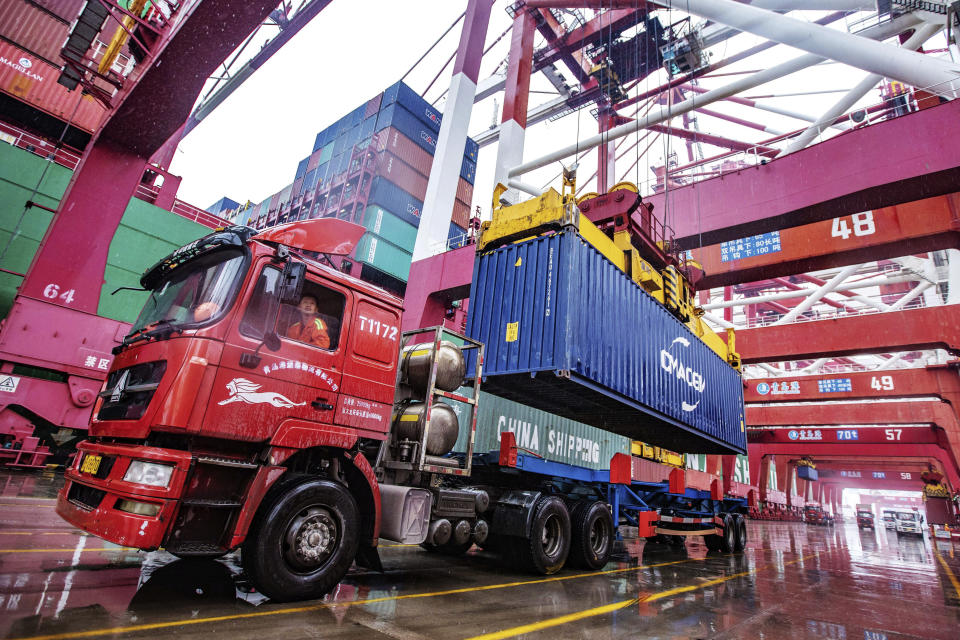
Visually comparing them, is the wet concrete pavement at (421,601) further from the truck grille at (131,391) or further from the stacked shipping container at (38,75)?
the stacked shipping container at (38,75)

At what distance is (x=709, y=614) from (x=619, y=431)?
5.31 metres

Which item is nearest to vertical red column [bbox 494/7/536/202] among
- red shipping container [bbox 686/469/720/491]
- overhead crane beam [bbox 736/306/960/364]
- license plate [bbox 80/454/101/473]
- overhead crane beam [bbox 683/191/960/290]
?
overhead crane beam [bbox 683/191/960/290]

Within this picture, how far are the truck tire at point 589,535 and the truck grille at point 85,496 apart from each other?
5050 mm

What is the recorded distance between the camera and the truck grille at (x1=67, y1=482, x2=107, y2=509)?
3.24 m

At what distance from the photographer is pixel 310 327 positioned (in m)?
4.11

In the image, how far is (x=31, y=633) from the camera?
253 centimetres

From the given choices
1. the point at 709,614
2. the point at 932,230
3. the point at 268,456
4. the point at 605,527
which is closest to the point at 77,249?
the point at 268,456

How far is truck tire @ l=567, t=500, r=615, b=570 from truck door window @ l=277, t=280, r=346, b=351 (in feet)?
13.4

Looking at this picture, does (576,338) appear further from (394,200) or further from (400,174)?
(400,174)

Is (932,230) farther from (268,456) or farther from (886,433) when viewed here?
(886,433)

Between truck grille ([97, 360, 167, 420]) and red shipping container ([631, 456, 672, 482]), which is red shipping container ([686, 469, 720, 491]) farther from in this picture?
truck grille ([97, 360, 167, 420])

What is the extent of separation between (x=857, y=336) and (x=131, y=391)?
1732cm

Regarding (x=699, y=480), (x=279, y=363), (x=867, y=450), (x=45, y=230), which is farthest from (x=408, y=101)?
(x=867, y=450)

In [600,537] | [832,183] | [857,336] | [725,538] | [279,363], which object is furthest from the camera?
[857,336]
